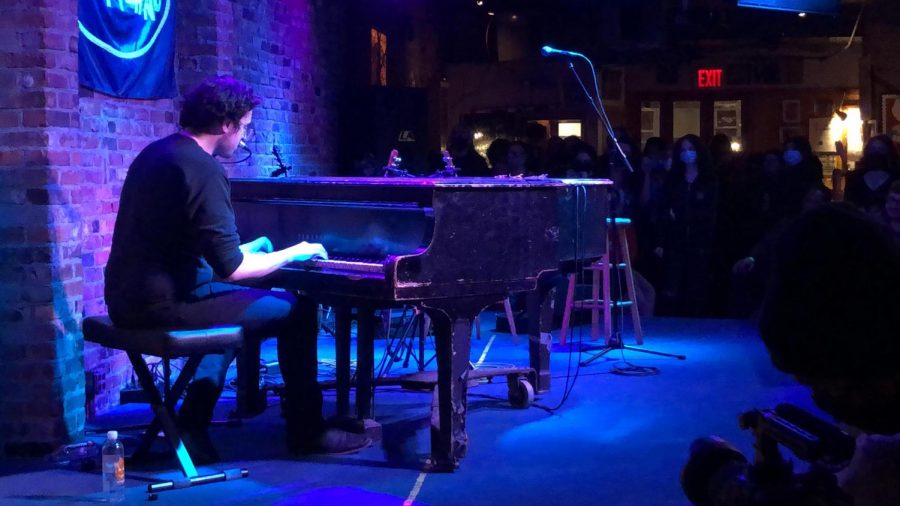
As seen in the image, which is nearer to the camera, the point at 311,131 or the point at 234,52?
the point at 234,52

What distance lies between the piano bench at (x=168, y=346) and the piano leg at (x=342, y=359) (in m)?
0.73

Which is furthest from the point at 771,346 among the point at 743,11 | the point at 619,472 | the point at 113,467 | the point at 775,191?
the point at 743,11

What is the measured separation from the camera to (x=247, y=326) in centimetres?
396

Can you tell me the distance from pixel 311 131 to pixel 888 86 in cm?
679

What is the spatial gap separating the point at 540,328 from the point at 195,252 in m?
2.05

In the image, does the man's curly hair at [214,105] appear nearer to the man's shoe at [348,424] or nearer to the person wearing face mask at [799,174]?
the man's shoe at [348,424]

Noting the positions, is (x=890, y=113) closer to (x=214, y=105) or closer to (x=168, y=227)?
(x=214, y=105)

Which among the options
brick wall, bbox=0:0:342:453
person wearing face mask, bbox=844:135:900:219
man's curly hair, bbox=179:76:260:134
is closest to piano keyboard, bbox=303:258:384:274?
man's curly hair, bbox=179:76:260:134

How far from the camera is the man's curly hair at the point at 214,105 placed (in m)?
3.93

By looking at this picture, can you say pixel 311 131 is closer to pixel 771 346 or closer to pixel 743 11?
pixel 743 11

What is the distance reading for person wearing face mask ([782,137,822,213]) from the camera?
25.7 feet

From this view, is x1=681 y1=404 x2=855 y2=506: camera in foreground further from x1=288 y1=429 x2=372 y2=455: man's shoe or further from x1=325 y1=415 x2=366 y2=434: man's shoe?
x1=325 y1=415 x2=366 y2=434: man's shoe

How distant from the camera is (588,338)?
7.12 metres

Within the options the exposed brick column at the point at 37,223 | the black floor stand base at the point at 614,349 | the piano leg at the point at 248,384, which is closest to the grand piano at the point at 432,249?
the piano leg at the point at 248,384
